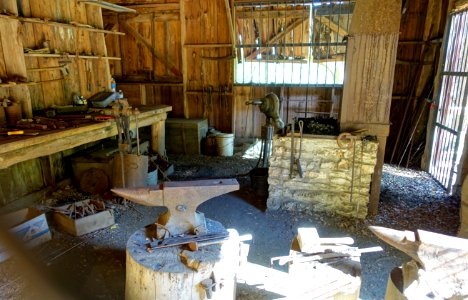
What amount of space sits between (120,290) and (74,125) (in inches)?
101

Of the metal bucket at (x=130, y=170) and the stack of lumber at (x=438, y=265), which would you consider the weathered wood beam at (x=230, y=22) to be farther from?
the stack of lumber at (x=438, y=265)

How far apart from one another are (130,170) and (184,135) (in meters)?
3.17

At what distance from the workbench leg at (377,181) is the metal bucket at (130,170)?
3.52 m

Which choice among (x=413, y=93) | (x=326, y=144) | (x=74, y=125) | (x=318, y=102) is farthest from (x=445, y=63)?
(x=74, y=125)

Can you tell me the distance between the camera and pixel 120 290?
323cm

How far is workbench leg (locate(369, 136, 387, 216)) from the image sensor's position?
4574 mm

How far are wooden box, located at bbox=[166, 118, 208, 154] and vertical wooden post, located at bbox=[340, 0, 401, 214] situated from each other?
420 centimetres

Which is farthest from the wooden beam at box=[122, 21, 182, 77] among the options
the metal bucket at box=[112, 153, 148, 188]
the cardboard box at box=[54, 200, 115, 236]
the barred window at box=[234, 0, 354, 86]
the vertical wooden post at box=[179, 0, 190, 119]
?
the cardboard box at box=[54, 200, 115, 236]

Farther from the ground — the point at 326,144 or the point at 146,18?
the point at 146,18

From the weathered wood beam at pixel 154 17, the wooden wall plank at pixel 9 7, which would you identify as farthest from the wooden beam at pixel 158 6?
the wooden wall plank at pixel 9 7

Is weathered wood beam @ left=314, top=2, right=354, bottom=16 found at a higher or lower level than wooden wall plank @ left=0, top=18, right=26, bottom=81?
higher

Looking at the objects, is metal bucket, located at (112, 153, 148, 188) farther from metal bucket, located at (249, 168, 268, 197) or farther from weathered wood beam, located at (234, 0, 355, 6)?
weathered wood beam, located at (234, 0, 355, 6)

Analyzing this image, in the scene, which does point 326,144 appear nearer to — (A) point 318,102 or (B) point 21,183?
(A) point 318,102

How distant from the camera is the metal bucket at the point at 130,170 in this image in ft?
16.1
